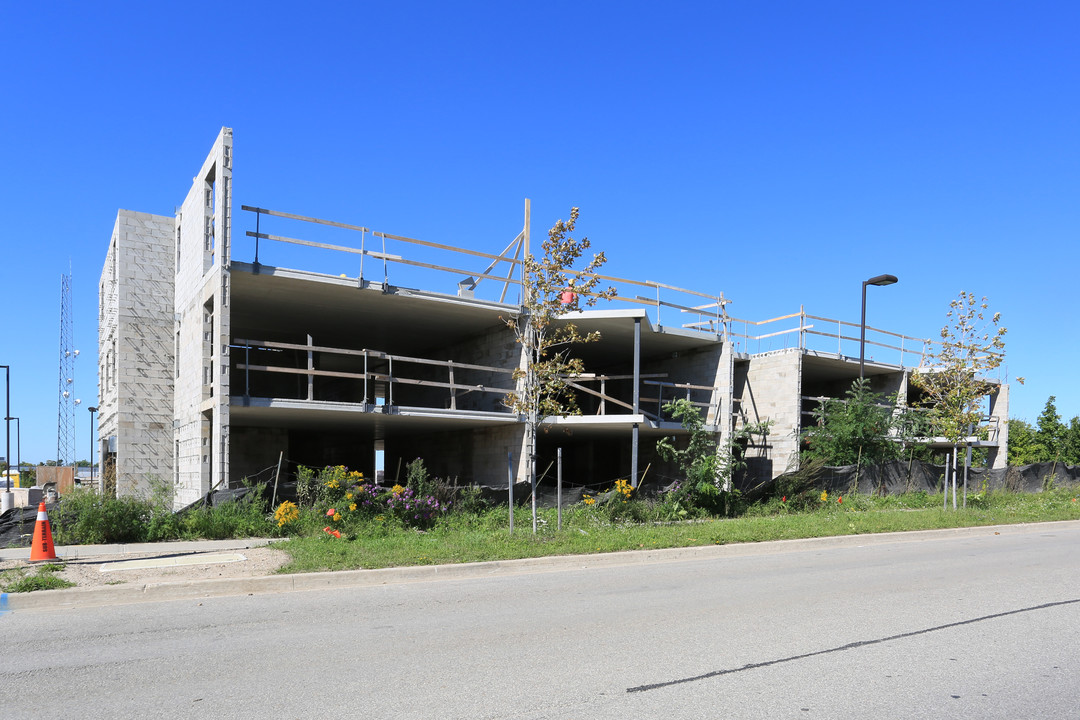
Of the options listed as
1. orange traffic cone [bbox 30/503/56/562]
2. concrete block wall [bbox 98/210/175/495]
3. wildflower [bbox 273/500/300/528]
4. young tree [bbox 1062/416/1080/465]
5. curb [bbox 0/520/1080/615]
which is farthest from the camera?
young tree [bbox 1062/416/1080/465]

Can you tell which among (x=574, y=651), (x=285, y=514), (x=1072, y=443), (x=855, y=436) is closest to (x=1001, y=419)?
(x=1072, y=443)

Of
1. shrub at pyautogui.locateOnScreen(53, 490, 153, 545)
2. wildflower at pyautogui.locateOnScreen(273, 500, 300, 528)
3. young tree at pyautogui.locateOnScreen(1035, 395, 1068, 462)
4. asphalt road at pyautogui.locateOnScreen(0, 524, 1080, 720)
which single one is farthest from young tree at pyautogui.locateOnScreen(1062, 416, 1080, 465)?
shrub at pyautogui.locateOnScreen(53, 490, 153, 545)

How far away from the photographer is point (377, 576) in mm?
10805

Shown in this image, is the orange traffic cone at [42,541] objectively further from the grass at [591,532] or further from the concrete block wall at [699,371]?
the concrete block wall at [699,371]

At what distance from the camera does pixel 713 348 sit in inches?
1030

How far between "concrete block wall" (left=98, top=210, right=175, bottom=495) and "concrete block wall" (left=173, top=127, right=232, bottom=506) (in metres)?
0.64

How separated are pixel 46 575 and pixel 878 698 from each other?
31.4 ft

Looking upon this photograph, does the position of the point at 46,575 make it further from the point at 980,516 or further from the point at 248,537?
the point at 980,516

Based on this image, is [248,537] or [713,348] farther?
[713,348]

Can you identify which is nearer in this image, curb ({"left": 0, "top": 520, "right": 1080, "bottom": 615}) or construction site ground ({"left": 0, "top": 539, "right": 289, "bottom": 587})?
curb ({"left": 0, "top": 520, "right": 1080, "bottom": 615})

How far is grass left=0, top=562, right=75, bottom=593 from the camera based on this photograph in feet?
30.5

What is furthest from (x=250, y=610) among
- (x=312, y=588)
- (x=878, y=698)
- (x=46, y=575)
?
(x=878, y=698)

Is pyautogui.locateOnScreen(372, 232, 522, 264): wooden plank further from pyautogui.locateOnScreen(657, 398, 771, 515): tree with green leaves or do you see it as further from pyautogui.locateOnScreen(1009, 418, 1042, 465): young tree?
pyautogui.locateOnScreen(1009, 418, 1042, 465): young tree

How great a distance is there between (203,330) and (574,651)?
1442 cm
